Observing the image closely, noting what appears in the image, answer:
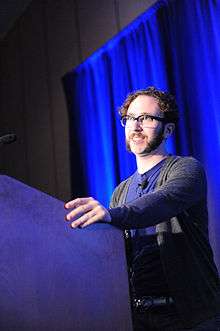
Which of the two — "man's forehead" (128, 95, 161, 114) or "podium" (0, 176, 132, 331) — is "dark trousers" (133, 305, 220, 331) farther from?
"man's forehead" (128, 95, 161, 114)

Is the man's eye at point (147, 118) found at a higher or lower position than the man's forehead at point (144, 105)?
lower

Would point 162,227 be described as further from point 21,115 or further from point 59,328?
point 21,115

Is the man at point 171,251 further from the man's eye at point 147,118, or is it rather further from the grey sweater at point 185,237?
the man's eye at point 147,118

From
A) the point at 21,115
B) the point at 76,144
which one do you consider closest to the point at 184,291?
the point at 76,144

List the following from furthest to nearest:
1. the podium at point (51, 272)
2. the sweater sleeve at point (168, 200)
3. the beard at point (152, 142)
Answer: the beard at point (152, 142), the sweater sleeve at point (168, 200), the podium at point (51, 272)

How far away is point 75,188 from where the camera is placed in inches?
148

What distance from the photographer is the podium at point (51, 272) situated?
3.22 ft

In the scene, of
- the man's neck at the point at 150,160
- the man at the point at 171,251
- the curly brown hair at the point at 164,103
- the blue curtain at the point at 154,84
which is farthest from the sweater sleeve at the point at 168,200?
the blue curtain at the point at 154,84

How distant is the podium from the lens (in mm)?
982

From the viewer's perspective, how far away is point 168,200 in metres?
1.28

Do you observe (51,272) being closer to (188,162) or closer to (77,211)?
(77,211)

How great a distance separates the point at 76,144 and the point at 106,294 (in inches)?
110

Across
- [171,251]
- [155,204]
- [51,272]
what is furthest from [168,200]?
[51,272]

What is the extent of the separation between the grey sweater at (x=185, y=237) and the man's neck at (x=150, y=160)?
14cm
